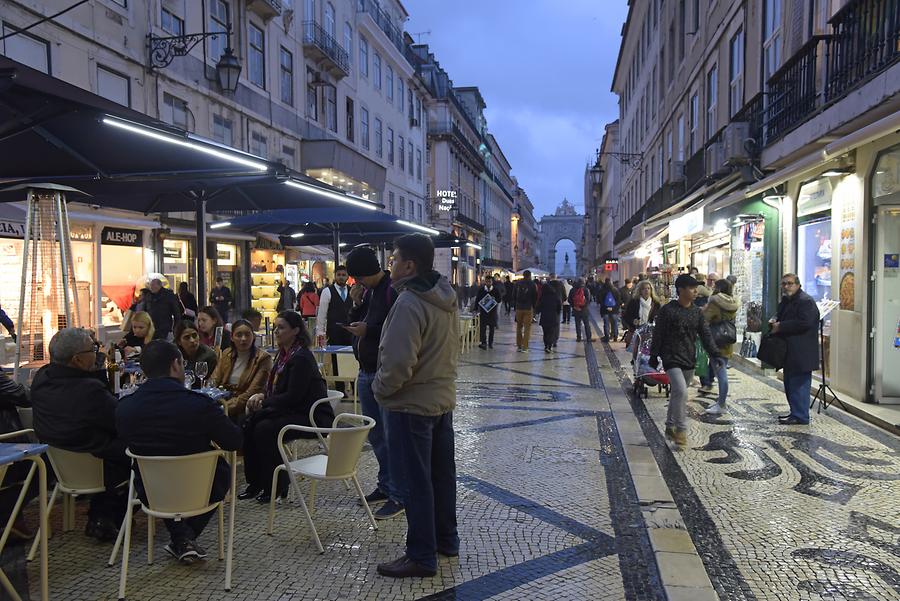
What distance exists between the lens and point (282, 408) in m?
4.97

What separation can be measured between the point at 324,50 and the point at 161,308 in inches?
666

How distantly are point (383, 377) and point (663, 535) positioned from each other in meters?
2.29

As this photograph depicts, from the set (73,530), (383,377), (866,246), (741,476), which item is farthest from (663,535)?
(866,246)

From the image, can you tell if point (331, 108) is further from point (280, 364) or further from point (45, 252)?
point (280, 364)

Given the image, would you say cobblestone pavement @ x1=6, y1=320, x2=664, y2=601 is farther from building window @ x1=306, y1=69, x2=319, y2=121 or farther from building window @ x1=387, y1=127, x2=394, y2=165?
building window @ x1=387, y1=127, x2=394, y2=165

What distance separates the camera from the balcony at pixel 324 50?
23328mm

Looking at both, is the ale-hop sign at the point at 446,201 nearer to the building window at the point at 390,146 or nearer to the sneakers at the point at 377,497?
the building window at the point at 390,146

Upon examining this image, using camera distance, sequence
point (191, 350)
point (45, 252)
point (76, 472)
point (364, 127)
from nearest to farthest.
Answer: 1. point (76, 472)
2. point (191, 350)
3. point (45, 252)
4. point (364, 127)

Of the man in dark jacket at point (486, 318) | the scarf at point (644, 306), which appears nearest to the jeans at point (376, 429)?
the scarf at point (644, 306)

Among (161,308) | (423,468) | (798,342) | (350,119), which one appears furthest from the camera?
(350,119)

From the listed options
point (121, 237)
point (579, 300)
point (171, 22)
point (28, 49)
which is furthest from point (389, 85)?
point (28, 49)

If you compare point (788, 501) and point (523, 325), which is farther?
point (523, 325)

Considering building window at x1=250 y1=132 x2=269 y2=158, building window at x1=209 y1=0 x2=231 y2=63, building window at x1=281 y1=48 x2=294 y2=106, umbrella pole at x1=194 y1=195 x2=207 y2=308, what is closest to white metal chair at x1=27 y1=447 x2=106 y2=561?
umbrella pole at x1=194 y1=195 x2=207 y2=308

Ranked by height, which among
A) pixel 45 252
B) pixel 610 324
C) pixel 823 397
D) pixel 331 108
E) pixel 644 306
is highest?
pixel 331 108
